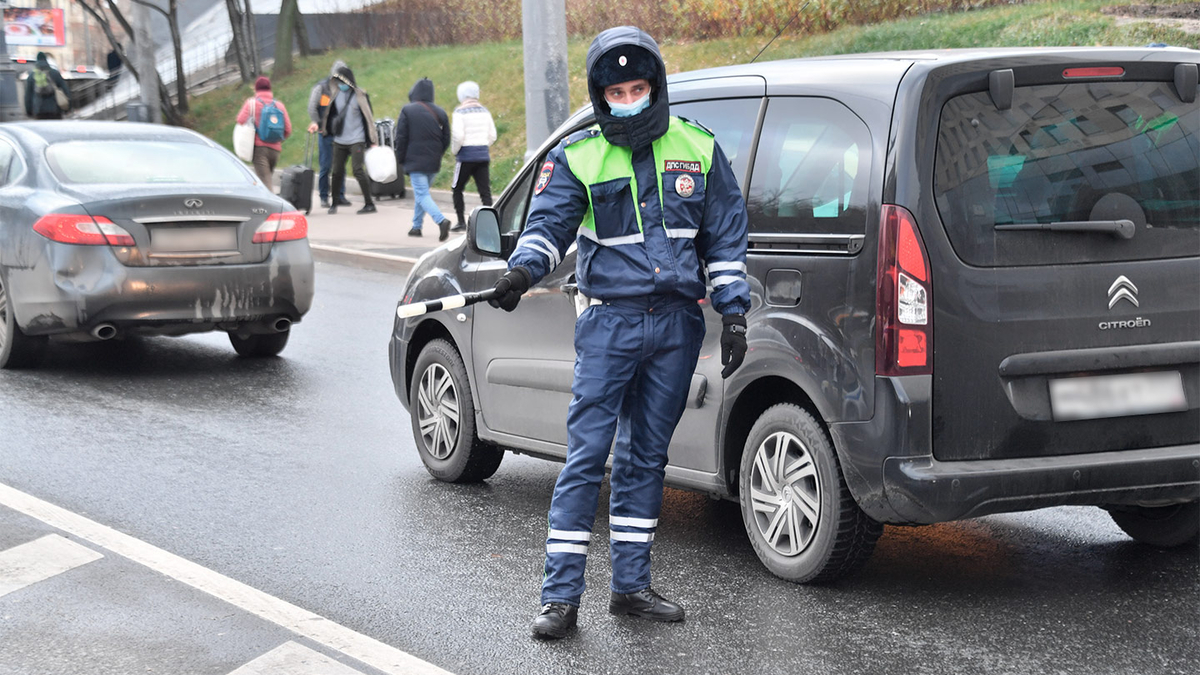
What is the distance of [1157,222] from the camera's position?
4.74 meters

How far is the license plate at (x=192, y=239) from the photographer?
8.98 meters

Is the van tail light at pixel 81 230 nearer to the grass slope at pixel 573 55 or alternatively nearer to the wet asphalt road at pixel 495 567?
the wet asphalt road at pixel 495 567

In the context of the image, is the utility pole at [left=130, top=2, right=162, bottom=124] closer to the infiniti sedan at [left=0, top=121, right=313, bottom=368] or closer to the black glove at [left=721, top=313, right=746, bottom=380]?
the infiniti sedan at [left=0, top=121, right=313, bottom=368]

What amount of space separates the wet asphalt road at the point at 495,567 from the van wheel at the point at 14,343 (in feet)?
3.64

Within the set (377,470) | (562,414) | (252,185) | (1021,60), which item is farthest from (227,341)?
(1021,60)

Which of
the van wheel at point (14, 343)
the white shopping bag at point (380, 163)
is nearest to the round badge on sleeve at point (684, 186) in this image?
the van wheel at point (14, 343)

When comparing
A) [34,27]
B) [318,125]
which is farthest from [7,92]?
[34,27]

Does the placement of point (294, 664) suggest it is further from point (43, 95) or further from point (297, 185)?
point (43, 95)

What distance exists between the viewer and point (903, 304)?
14.8ft

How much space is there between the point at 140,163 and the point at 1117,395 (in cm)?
692

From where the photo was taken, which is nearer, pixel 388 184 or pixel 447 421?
pixel 447 421

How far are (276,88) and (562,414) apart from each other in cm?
2709

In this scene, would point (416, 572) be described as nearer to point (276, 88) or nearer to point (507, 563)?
point (507, 563)

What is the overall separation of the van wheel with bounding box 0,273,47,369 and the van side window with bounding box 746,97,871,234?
5.74 metres
